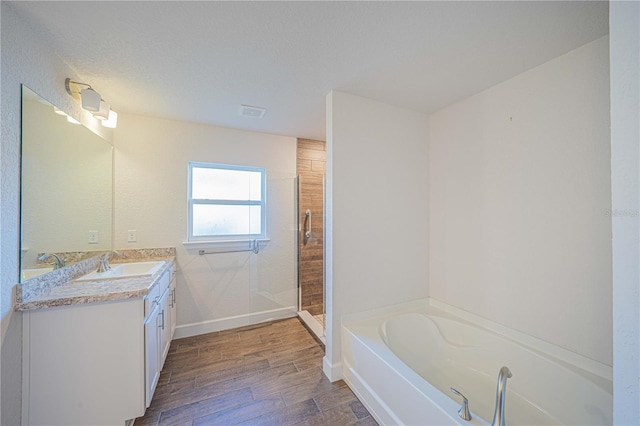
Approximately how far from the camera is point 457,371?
1904 mm

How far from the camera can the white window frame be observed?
107 inches

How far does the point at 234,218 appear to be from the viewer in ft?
9.73

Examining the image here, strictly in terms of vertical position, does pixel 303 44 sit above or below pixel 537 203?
above

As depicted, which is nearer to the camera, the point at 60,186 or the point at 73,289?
the point at 73,289

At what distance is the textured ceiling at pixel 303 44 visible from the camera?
1.20m

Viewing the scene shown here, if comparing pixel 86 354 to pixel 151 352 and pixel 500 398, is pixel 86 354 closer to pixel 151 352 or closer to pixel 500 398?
pixel 151 352

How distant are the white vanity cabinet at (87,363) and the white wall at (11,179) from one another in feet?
0.20

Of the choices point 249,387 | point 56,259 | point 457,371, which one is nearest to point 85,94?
point 56,259

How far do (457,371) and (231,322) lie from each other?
2.37 meters

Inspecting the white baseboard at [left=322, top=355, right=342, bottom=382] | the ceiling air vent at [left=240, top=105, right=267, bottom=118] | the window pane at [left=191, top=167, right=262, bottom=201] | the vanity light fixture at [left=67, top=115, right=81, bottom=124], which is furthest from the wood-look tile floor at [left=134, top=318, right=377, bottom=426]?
the ceiling air vent at [left=240, top=105, right=267, bottom=118]

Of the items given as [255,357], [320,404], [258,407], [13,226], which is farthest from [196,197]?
[320,404]

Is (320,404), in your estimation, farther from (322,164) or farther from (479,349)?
(322,164)

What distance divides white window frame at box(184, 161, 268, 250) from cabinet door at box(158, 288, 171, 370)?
66cm

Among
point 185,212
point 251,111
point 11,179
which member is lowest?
point 185,212
